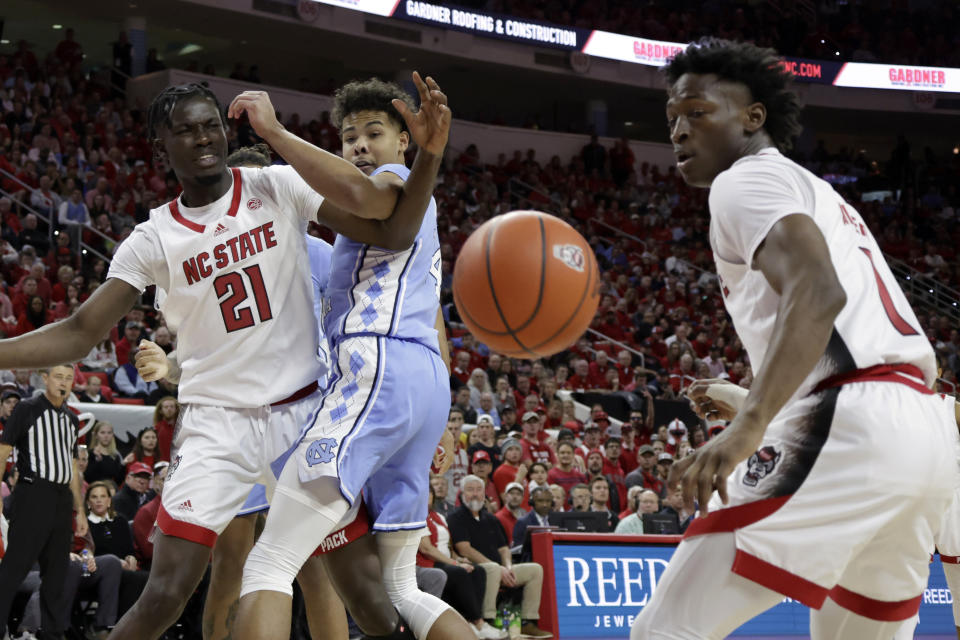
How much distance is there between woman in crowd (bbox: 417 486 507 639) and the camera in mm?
9500

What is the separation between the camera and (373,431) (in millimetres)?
3527

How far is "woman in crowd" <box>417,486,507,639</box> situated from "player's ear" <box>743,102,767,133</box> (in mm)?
7063

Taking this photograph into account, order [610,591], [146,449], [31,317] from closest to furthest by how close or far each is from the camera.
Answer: [610,591] → [146,449] → [31,317]

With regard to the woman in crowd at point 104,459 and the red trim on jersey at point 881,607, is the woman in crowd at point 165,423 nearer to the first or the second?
the woman in crowd at point 104,459

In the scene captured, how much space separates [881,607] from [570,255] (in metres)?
2.88

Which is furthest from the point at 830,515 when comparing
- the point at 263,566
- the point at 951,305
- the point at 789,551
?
the point at 951,305

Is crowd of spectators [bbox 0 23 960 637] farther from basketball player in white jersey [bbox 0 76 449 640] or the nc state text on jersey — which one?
the nc state text on jersey

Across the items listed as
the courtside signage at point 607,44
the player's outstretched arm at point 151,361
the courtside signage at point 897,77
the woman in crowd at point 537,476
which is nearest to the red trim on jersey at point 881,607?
the player's outstretched arm at point 151,361

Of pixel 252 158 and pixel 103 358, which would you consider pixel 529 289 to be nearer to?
pixel 252 158

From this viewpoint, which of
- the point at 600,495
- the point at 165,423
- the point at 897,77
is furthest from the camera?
the point at 897,77

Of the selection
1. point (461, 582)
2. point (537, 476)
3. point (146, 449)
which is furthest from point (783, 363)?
point (537, 476)

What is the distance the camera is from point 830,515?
2338 millimetres

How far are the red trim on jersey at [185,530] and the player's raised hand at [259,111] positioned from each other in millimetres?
1270

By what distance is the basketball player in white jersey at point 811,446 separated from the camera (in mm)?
2289
